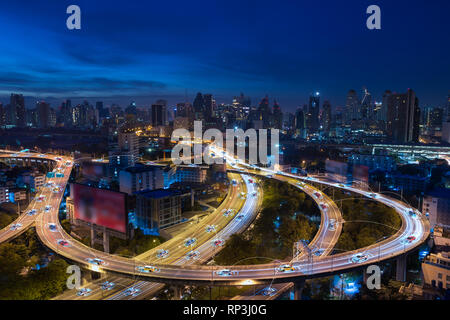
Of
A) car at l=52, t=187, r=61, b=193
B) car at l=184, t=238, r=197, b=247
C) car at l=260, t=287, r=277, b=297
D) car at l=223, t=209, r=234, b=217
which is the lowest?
car at l=260, t=287, r=277, b=297

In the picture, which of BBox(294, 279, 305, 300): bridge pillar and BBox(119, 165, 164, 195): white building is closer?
BBox(294, 279, 305, 300): bridge pillar

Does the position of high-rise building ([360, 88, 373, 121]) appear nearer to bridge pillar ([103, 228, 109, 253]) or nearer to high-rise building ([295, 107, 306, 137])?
high-rise building ([295, 107, 306, 137])

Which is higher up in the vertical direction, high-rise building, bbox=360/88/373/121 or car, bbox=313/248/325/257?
high-rise building, bbox=360/88/373/121

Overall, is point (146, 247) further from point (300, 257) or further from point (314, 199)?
point (314, 199)

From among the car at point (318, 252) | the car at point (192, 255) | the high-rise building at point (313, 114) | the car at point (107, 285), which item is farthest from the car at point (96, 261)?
the high-rise building at point (313, 114)

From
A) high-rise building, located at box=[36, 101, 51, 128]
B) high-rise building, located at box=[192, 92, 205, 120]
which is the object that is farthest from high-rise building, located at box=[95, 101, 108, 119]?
high-rise building, located at box=[192, 92, 205, 120]

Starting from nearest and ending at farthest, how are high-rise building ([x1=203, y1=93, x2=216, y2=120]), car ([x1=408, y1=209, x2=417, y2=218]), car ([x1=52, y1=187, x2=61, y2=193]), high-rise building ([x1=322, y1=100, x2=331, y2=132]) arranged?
car ([x1=408, y1=209, x2=417, y2=218])
car ([x1=52, y1=187, x2=61, y2=193])
high-rise building ([x1=203, y1=93, x2=216, y2=120])
high-rise building ([x1=322, y1=100, x2=331, y2=132])

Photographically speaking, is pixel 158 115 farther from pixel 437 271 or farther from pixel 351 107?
pixel 437 271
